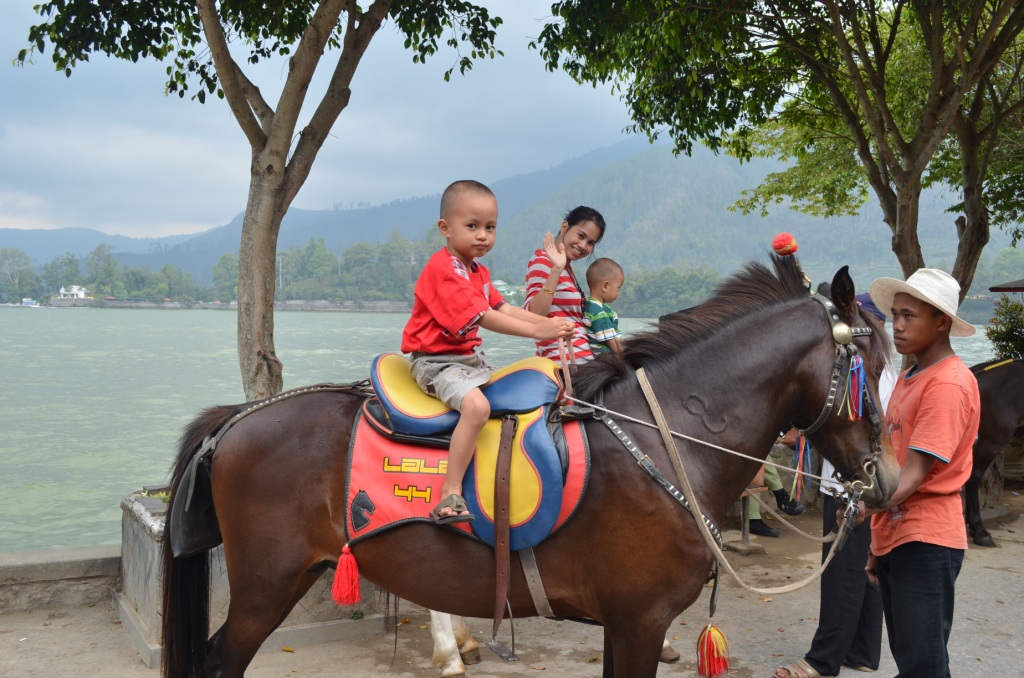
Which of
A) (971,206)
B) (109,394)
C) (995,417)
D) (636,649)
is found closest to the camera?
(636,649)

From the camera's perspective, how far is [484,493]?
107 inches

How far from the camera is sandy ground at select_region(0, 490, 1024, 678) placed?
4.27m

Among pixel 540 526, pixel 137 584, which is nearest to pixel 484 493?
pixel 540 526

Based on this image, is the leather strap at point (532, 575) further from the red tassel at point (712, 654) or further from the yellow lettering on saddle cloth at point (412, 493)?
the red tassel at point (712, 654)

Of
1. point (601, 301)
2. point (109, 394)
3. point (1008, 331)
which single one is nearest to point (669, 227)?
point (109, 394)

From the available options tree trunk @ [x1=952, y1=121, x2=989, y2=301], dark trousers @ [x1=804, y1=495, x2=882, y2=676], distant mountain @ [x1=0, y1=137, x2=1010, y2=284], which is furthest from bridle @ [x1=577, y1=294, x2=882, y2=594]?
distant mountain @ [x1=0, y1=137, x2=1010, y2=284]

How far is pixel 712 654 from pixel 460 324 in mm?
1583

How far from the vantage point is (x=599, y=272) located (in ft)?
14.3

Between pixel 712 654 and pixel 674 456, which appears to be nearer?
pixel 674 456

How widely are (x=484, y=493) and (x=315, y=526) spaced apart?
2.35ft

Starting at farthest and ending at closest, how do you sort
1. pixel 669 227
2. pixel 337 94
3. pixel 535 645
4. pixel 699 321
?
pixel 669 227, pixel 337 94, pixel 535 645, pixel 699 321

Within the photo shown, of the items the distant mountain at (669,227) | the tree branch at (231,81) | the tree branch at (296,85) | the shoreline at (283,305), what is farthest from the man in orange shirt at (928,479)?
the distant mountain at (669,227)

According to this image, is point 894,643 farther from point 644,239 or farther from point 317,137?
point 644,239

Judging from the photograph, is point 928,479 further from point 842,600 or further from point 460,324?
point 460,324
